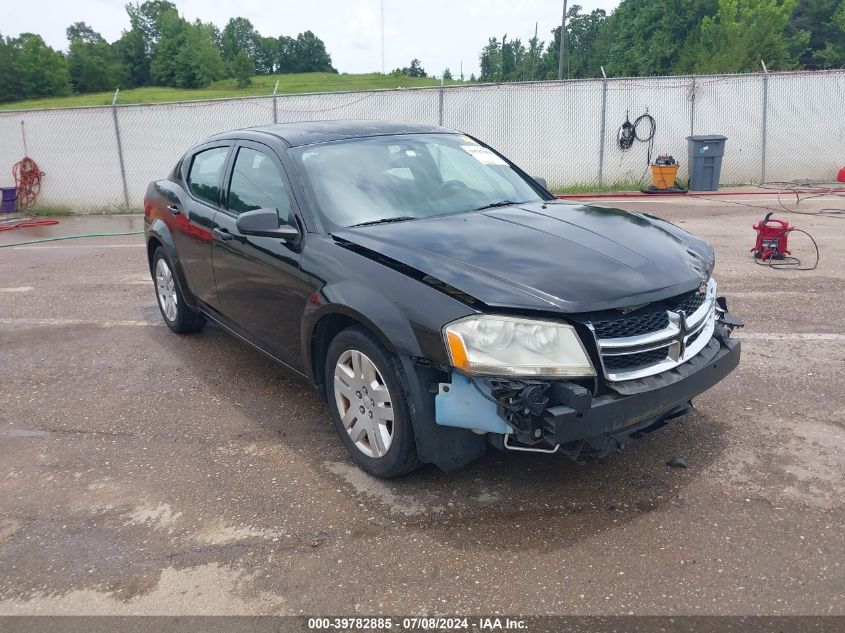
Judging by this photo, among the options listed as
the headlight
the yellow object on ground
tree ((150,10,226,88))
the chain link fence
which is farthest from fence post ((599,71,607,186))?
tree ((150,10,226,88))

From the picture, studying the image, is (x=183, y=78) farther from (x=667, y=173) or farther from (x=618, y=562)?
(x=618, y=562)

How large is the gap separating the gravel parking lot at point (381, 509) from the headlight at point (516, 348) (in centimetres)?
75

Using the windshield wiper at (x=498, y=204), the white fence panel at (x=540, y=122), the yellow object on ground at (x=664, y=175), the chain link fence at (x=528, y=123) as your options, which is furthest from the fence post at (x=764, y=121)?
the windshield wiper at (x=498, y=204)

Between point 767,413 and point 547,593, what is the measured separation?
2.16 meters

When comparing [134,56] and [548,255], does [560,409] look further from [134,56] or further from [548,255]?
[134,56]

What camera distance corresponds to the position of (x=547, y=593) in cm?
275

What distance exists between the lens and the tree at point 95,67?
90.9m

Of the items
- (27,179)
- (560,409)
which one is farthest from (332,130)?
(27,179)

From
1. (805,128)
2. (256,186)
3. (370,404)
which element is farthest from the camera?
(805,128)

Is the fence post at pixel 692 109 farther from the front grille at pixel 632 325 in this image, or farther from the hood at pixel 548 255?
the front grille at pixel 632 325

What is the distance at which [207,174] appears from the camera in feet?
17.1

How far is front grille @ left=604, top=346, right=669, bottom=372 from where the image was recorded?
3037 mm

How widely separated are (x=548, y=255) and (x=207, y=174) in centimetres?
292

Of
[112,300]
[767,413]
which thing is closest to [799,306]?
[767,413]
